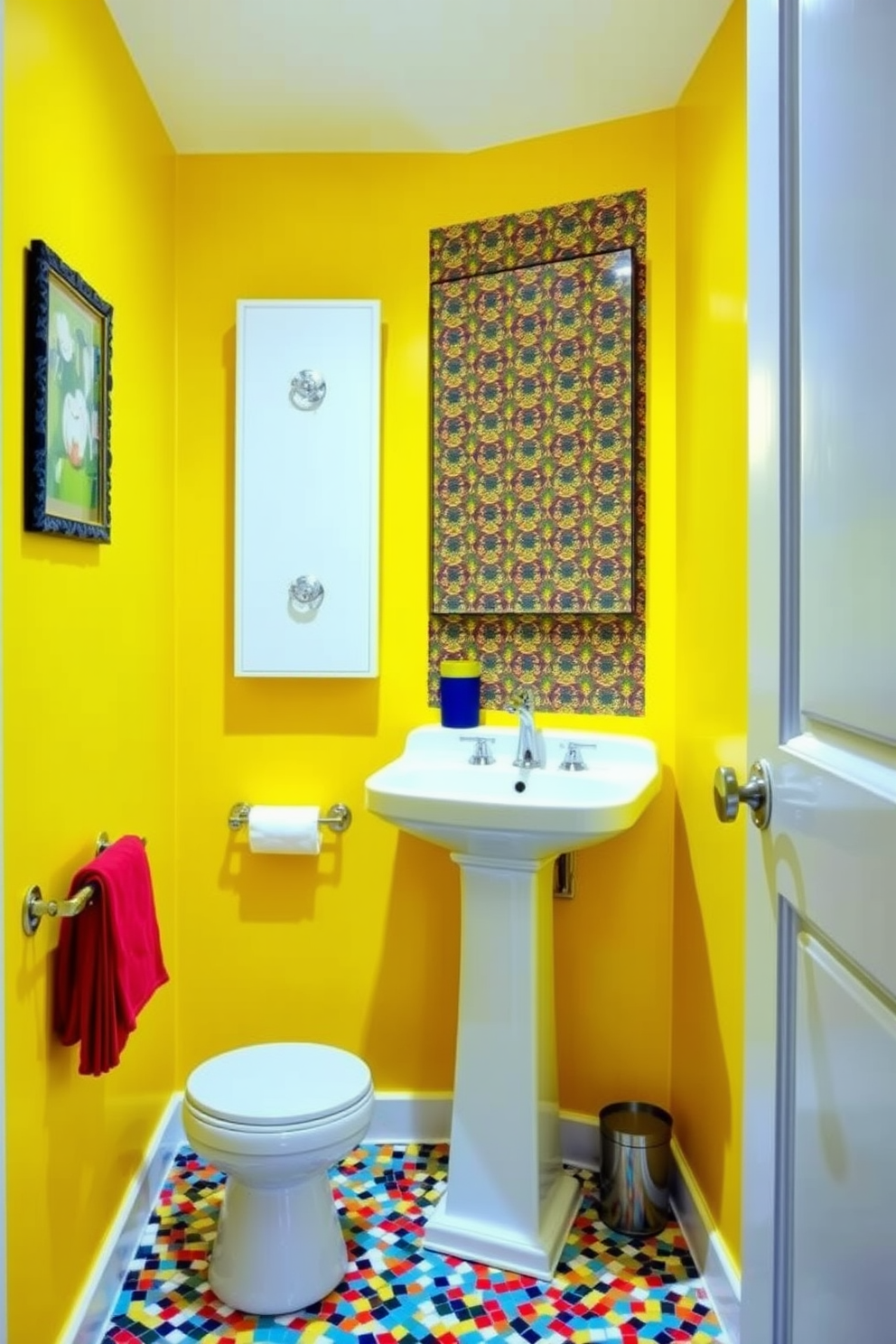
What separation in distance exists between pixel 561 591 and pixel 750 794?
4.07 feet

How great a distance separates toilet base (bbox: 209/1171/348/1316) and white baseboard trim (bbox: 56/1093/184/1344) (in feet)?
0.62

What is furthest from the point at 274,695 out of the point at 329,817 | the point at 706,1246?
the point at 706,1246

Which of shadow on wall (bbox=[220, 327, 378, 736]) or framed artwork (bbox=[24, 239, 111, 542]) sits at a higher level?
framed artwork (bbox=[24, 239, 111, 542])

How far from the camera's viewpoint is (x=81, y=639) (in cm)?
171

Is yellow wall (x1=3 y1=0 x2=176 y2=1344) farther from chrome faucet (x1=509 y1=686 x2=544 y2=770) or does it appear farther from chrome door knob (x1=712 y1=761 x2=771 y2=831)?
chrome door knob (x1=712 y1=761 x2=771 y2=831)

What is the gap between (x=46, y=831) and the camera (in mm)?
1548

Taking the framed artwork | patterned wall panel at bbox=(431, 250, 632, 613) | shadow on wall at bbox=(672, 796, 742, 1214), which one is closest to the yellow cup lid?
patterned wall panel at bbox=(431, 250, 632, 613)

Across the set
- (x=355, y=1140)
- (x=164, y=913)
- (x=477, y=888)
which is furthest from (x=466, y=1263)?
(x=164, y=913)

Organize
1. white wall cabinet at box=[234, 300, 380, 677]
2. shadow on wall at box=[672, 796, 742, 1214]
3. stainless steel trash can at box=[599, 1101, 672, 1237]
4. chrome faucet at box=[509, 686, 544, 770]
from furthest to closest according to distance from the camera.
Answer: white wall cabinet at box=[234, 300, 380, 677] < chrome faucet at box=[509, 686, 544, 770] < stainless steel trash can at box=[599, 1101, 672, 1237] < shadow on wall at box=[672, 796, 742, 1214]

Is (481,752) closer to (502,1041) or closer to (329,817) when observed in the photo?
(329,817)

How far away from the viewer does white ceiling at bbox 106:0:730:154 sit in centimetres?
187

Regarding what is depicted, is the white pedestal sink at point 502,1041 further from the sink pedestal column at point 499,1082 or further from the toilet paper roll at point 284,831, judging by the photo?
the toilet paper roll at point 284,831

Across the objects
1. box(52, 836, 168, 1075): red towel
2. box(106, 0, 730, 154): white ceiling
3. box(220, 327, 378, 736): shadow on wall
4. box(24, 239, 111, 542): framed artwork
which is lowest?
box(52, 836, 168, 1075): red towel

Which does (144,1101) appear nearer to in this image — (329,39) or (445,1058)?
(445,1058)
